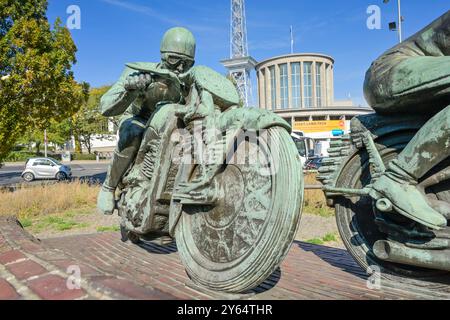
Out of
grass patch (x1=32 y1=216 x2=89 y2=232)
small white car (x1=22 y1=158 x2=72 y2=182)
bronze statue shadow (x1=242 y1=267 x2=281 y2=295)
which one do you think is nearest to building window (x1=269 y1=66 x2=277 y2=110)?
small white car (x1=22 y1=158 x2=72 y2=182)

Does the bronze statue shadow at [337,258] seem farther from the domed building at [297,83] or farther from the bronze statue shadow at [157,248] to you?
the domed building at [297,83]

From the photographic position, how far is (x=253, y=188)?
2.16 metres

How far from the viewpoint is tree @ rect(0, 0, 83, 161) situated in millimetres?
12039

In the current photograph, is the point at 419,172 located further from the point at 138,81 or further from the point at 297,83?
the point at 297,83

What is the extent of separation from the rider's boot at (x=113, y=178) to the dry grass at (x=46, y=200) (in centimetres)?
597

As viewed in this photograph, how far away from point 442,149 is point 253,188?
1.11 m

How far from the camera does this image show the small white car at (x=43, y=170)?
854 inches

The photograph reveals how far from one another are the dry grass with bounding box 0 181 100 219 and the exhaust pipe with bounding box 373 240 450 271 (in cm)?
851

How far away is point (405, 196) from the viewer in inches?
85.5

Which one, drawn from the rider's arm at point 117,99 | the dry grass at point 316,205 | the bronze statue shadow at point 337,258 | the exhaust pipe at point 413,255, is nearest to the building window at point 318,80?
the dry grass at point 316,205

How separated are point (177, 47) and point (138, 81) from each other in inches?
16.5

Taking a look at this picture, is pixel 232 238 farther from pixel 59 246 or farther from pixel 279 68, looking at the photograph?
pixel 279 68

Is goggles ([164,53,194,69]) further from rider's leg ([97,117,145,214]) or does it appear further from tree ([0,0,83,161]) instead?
tree ([0,0,83,161])
